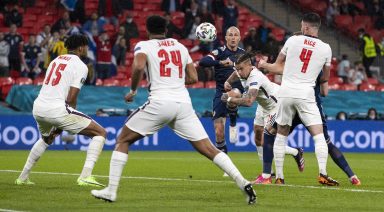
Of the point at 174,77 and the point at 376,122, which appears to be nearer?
the point at 174,77

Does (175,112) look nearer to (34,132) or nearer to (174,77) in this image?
(174,77)

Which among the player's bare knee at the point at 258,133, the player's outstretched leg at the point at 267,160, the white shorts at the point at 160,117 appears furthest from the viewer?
the player's bare knee at the point at 258,133

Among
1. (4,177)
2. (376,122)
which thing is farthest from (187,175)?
(376,122)

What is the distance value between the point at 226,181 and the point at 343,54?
733 inches

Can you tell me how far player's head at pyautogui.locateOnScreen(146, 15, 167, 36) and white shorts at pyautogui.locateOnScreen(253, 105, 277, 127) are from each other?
13.1ft

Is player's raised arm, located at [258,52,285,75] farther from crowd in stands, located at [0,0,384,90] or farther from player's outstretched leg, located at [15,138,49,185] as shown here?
crowd in stands, located at [0,0,384,90]

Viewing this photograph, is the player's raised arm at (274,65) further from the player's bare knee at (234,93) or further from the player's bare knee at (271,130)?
the player's bare knee at (234,93)

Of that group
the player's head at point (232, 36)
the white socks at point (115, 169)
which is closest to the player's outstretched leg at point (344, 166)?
the player's head at point (232, 36)

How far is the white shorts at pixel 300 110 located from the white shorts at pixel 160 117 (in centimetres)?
293

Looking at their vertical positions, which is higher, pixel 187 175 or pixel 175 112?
pixel 175 112

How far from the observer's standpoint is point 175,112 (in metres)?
11.5

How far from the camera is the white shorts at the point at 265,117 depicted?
15.3 metres

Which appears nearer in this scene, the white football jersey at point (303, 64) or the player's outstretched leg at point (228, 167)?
the player's outstretched leg at point (228, 167)

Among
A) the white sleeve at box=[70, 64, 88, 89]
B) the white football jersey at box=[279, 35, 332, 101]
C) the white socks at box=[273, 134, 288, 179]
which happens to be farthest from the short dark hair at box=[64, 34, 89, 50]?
the white socks at box=[273, 134, 288, 179]
